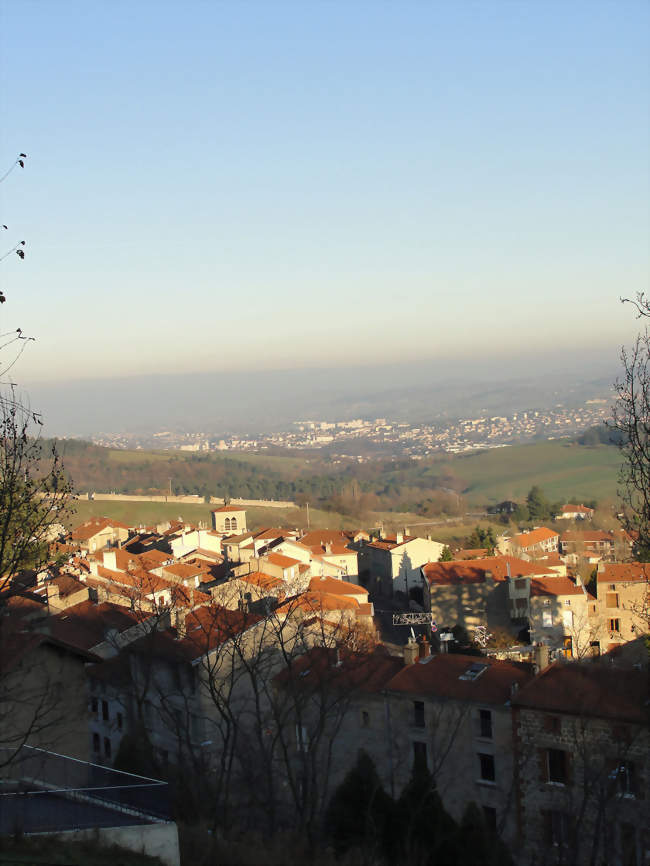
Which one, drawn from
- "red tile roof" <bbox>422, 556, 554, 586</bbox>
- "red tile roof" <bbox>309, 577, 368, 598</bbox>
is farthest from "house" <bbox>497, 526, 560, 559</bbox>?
"red tile roof" <bbox>309, 577, 368, 598</bbox>

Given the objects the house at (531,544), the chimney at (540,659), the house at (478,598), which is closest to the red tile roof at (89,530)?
the house at (531,544)

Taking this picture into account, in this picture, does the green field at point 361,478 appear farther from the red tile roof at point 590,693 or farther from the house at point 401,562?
the red tile roof at point 590,693

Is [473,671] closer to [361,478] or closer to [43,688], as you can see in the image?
[43,688]

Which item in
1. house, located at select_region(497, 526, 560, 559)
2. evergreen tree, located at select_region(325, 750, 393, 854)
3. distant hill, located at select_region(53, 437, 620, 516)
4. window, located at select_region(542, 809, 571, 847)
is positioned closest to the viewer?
evergreen tree, located at select_region(325, 750, 393, 854)

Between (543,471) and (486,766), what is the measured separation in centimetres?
11661

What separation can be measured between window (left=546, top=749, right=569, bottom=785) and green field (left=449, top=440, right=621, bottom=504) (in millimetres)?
82165

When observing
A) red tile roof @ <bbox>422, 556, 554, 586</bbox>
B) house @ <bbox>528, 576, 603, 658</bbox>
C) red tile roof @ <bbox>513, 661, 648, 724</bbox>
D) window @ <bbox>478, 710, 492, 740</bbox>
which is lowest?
house @ <bbox>528, 576, 603, 658</bbox>

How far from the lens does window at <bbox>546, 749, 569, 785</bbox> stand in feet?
55.6

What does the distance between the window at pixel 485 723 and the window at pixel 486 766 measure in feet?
1.31

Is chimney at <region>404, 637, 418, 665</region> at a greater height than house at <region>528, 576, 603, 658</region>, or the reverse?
chimney at <region>404, 637, 418, 665</region>

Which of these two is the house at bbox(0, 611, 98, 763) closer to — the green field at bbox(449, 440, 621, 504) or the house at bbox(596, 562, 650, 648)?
the house at bbox(596, 562, 650, 648)

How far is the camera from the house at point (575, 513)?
78.9 meters

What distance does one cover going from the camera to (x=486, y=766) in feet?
58.7

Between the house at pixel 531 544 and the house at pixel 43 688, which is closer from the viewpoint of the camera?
the house at pixel 43 688
